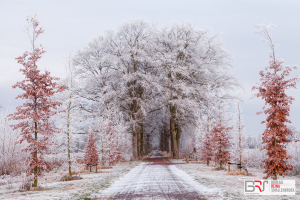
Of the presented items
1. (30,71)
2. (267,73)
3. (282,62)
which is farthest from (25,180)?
(282,62)

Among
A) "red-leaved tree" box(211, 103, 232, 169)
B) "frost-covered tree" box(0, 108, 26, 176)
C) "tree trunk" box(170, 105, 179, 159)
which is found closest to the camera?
"frost-covered tree" box(0, 108, 26, 176)

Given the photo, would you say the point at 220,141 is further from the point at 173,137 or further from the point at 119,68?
the point at 119,68

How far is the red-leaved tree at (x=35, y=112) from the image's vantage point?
1134cm

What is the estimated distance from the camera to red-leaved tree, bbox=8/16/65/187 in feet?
37.2

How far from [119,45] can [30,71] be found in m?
19.2

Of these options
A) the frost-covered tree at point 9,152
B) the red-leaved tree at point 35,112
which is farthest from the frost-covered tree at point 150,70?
the red-leaved tree at point 35,112

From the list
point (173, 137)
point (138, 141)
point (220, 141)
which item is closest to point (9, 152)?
point (220, 141)

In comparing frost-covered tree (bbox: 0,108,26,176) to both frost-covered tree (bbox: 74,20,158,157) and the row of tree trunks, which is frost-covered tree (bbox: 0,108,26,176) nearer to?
frost-covered tree (bbox: 74,20,158,157)

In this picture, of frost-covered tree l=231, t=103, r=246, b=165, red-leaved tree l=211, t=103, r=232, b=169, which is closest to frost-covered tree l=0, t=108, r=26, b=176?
red-leaved tree l=211, t=103, r=232, b=169

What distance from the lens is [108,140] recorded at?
24734 mm

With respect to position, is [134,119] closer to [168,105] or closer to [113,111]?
[113,111]

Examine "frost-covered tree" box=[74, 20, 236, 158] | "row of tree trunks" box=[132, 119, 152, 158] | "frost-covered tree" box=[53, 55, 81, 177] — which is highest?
"frost-covered tree" box=[74, 20, 236, 158]

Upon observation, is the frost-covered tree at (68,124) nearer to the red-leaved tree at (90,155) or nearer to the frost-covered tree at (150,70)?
the red-leaved tree at (90,155)

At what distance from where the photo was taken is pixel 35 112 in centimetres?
1148
